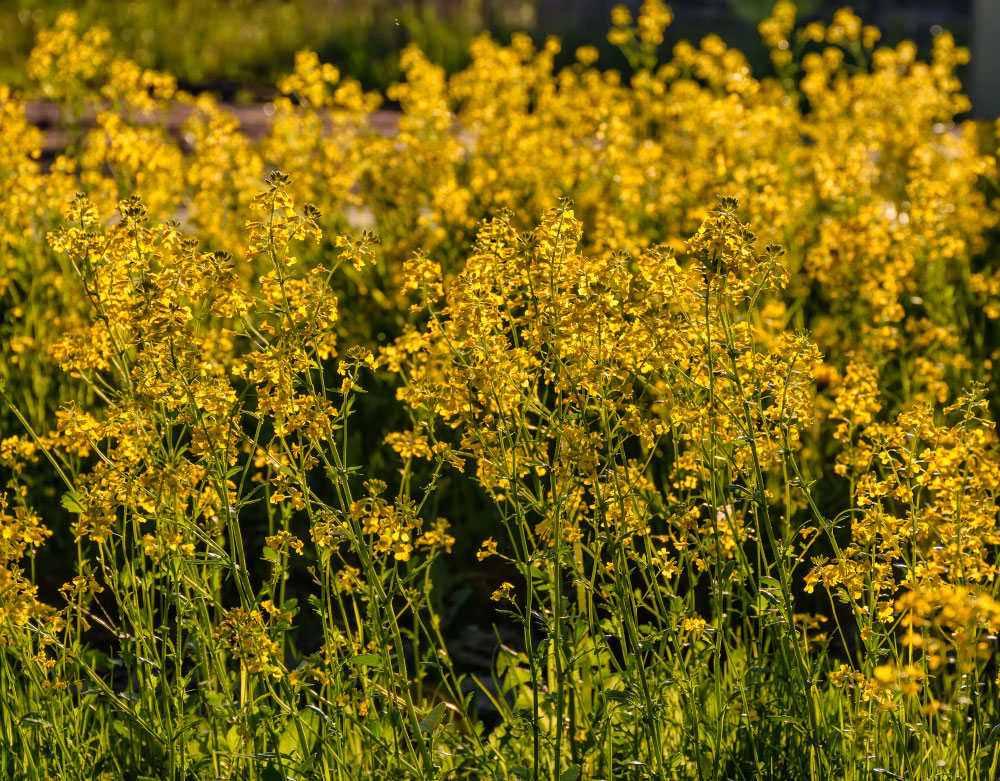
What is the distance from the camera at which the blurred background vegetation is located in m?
13.8

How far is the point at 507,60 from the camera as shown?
613 cm

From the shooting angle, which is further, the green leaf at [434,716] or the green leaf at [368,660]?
the green leaf at [434,716]

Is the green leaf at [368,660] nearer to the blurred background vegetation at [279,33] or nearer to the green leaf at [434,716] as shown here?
the green leaf at [434,716]

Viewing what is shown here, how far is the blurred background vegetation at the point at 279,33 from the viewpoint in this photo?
13.8 m

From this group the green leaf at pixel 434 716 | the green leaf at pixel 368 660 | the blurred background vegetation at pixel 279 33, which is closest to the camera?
the green leaf at pixel 368 660

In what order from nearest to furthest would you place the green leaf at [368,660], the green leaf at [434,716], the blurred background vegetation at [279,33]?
the green leaf at [368,660], the green leaf at [434,716], the blurred background vegetation at [279,33]

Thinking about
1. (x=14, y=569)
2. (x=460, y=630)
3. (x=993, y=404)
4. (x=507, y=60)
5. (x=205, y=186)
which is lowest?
(x=460, y=630)

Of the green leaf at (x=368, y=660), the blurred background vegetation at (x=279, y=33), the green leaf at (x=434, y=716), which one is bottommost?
the green leaf at (x=434, y=716)

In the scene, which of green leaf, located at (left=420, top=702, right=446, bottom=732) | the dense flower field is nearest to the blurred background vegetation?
the dense flower field

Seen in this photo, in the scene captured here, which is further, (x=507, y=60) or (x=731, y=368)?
(x=507, y=60)

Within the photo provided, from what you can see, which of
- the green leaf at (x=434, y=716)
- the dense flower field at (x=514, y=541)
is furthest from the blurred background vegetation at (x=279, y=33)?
the green leaf at (x=434, y=716)

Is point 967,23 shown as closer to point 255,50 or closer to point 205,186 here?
point 255,50

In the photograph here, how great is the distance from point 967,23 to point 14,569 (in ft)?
62.4

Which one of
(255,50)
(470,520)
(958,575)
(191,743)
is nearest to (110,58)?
(255,50)
